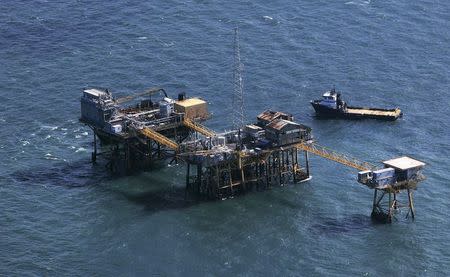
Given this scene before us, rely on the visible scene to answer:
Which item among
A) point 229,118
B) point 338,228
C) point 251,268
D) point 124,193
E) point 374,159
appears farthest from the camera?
point 229,118

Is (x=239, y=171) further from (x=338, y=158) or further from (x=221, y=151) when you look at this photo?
(x=338, y=158)

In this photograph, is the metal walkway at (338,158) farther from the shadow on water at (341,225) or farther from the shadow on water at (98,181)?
the shadow on water at (98,181)

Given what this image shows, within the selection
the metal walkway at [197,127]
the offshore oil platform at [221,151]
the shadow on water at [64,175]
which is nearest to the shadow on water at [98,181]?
the shadow on water at [64,175]

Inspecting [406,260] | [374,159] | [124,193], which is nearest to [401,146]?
[374,159]

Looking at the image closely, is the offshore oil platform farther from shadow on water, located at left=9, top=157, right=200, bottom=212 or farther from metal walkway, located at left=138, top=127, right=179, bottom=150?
shadow on water, located at left=9, top=157, right=200, bottom=212

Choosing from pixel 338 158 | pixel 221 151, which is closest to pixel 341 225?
pixel 338 158

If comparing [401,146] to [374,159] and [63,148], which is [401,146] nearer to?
[374,159]
